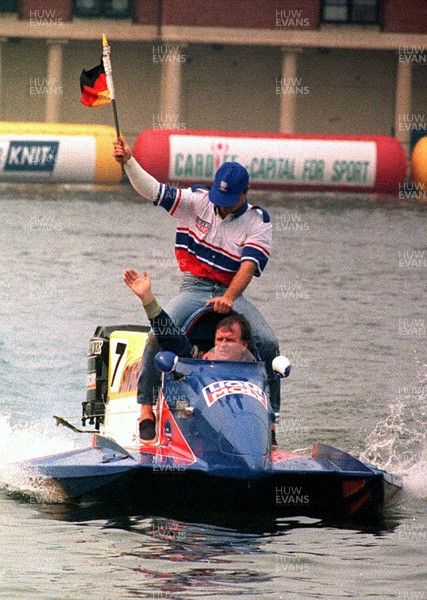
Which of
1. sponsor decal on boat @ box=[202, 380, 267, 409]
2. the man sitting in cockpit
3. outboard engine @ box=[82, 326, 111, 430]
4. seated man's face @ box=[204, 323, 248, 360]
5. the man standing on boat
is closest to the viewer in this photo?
sponsor decal on boat @ box=[202, 380, 267, 409]

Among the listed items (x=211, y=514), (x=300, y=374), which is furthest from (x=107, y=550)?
(x=300, y=374)

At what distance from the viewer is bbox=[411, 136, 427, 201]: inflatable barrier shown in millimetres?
42781

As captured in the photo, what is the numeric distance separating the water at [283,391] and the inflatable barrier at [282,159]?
4.30 m

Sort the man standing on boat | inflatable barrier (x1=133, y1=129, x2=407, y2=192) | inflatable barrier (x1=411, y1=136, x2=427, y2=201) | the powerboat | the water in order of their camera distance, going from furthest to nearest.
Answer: inflatable barrier (x1=411, y1=136, x2=427, y2=201) → inflatable barrier (x1=133, y1=129, x2=407, y2=192) → the man standing on boat → the powerboat → the water

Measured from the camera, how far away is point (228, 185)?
11.2 m

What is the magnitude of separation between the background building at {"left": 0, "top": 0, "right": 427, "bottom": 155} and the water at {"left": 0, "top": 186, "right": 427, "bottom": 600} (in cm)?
1519

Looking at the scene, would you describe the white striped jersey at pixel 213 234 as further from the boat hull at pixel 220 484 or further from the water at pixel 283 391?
the water at pixel 283 391

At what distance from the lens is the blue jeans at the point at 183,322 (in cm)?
1098

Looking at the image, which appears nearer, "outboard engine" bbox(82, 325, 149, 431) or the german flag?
the german flag

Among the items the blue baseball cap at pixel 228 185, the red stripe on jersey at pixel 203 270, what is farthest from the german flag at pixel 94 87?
the red stripe on jersey at pixel 203 270

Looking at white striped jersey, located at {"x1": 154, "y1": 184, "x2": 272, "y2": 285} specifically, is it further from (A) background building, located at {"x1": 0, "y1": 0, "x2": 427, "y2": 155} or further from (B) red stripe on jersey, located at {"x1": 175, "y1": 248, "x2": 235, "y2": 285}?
(A) background building, located at {"x1": 0, "y1": 0, "x2": 427, "y2": 155}

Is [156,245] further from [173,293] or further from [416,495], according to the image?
[416,495]

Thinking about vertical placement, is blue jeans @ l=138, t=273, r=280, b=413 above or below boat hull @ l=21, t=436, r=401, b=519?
above

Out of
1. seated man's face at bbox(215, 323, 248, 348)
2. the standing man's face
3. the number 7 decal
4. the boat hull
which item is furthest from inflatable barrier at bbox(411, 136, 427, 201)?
the boat hull
